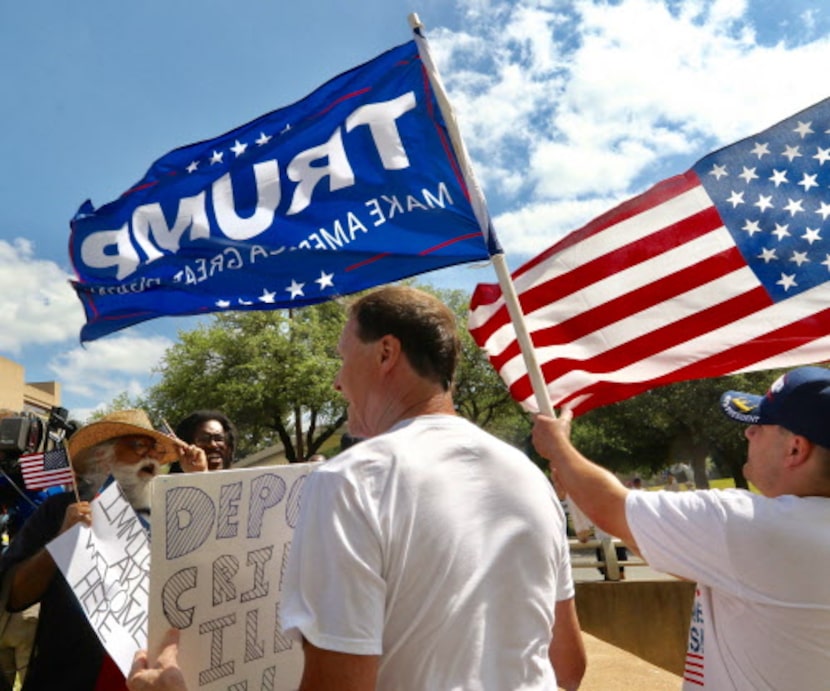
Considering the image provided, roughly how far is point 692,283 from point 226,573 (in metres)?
2.92

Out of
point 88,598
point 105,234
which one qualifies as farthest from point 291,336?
point 88,598

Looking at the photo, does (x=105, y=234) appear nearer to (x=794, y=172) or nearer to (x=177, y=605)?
(x=177, y=605)

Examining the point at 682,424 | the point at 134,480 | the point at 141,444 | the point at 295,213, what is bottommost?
the point at 682,424

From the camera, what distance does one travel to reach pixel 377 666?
1361 millimetres

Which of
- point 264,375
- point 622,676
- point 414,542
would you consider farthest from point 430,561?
point 264,375

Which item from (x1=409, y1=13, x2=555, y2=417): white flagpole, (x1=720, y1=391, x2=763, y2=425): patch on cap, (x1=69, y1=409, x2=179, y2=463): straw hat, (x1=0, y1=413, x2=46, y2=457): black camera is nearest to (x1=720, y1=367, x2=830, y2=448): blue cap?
(x1=720, y1=391, x2=763, y2=425): patch on cap

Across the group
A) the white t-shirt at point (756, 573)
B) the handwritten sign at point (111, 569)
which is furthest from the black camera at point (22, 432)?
the white t-shirt at point (756, 573)

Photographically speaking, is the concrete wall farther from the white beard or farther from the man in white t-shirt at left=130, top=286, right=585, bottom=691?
the man in white t-shirt at left=130, top=286, right=585, bottom=691

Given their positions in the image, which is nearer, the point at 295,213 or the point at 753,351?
the point at 753,351

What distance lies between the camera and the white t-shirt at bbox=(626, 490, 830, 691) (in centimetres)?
192

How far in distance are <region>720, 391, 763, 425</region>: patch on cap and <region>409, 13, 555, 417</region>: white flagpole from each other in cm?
63

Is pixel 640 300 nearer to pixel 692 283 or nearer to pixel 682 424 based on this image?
pixel 692 283

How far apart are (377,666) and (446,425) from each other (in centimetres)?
51

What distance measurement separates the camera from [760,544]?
194 centimetres
